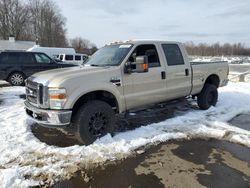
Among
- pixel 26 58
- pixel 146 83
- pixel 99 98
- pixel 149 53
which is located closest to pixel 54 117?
pixel 99 98

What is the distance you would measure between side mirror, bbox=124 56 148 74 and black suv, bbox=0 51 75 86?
8.66m

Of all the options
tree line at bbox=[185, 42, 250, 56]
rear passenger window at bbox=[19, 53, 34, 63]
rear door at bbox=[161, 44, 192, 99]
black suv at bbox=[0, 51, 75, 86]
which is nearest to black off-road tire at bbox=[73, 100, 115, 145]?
rear door at bbox=[161, 44, 192, 99]

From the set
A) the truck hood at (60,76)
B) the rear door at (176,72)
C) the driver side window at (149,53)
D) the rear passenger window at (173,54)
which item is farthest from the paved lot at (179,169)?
the rear passenger window at (173,54)

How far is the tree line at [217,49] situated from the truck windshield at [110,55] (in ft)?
302

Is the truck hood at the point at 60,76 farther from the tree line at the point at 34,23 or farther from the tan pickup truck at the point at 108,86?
the tree line at the point at 34,23

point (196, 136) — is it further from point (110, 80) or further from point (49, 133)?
point (49, 133)

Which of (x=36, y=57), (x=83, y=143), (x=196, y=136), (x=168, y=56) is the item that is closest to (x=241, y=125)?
(x=196, y=136)

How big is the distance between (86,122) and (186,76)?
322 centimetres

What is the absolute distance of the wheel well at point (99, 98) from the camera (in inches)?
202

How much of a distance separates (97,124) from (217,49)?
345ft

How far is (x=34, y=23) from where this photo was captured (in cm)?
6950

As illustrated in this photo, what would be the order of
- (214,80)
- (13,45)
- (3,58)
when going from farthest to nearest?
(13,45)
(3,58)
(214,80)

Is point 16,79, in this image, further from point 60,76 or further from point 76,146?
point 76,146

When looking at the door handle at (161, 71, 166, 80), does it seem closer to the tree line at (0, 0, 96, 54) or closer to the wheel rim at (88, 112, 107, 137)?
the wheel rim at (88, 112, 107, 137)
